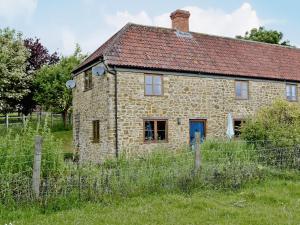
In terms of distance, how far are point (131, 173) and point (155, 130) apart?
9.23 meters

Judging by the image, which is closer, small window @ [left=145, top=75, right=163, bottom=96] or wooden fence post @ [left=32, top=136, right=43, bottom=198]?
wooden fence post @ [left=32, top=136, right=43, bottom=198]

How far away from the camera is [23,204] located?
697cm

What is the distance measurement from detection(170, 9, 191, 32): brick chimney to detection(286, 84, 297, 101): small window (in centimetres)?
748

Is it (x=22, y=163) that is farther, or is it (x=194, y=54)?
(x=194, y=54)

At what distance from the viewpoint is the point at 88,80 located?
19266 millimetres

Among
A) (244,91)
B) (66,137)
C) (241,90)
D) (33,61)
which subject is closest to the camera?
(241,90)

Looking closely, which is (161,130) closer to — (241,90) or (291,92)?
(241,90)

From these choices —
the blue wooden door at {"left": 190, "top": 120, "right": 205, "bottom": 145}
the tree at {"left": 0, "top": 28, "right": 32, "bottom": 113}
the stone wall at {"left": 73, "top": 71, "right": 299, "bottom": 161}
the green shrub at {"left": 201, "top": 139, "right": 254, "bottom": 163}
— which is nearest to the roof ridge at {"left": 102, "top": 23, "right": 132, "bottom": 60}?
the stone wall at {"left": 73, "top": 71, "right": 299, "bottom": 161}

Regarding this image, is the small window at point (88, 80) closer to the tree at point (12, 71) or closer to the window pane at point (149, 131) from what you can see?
the window pane at point (149, 131)

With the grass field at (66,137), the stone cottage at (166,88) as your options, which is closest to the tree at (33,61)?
the grass field at (66,137)

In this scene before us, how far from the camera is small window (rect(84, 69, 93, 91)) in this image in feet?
61.8

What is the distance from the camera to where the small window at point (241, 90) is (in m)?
20.2

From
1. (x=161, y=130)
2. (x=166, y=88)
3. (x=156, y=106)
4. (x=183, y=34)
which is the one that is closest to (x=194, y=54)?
(x=183, y=34)

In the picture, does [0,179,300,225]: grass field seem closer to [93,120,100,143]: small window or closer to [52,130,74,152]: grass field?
[93,120,100,143]: small window
